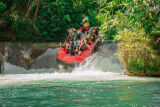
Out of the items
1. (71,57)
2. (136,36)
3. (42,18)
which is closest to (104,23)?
(136,36)

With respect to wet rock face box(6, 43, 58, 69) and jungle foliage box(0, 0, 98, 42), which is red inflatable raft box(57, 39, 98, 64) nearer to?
wet rock face box(6, 43, 58, 69)

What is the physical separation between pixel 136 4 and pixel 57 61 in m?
6.12

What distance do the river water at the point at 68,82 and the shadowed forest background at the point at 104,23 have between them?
0.87 meters

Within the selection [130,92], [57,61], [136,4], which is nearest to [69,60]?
[57,61]

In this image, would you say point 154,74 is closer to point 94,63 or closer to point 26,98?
point 94,63

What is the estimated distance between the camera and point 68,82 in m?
8.05

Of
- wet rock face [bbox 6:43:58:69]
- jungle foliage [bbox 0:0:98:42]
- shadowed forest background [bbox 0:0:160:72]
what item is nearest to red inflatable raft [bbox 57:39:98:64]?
wet rock face [bbox 6:43:58:69]

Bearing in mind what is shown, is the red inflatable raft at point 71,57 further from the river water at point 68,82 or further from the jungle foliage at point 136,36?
the jungle foliage at point 136,36

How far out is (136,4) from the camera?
756cm

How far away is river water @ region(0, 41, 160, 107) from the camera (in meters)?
4.98

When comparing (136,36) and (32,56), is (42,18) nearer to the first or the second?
(32,56)

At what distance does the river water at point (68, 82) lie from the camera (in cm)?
498

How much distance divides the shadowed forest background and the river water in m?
0.87

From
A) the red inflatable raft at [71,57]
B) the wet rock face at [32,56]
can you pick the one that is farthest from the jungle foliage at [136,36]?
the wet rock face at [32,56]
